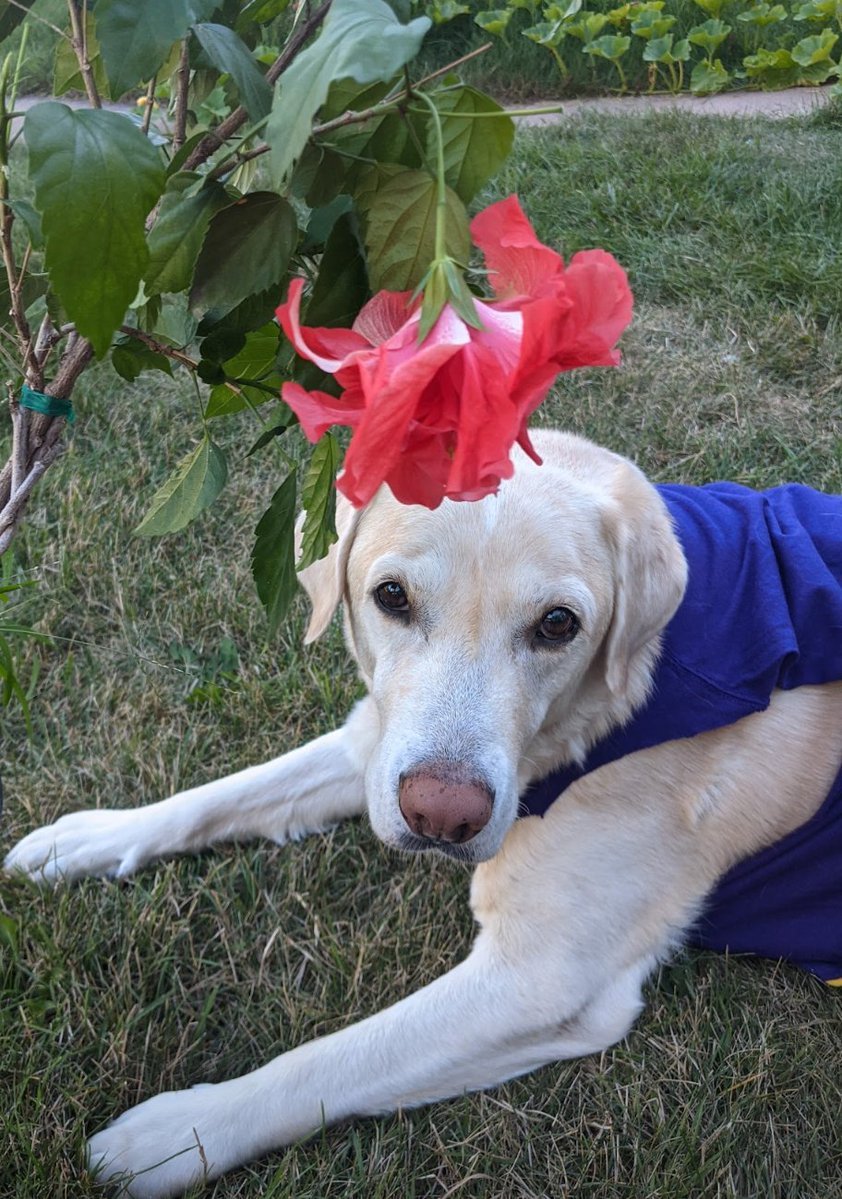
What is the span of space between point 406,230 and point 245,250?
0.57 ft

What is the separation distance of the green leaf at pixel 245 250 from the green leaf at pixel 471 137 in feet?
0.58

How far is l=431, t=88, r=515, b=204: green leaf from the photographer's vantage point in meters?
0.87

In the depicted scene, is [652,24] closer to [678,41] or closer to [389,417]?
[678,41]

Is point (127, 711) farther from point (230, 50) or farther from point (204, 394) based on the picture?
point (230, 50)

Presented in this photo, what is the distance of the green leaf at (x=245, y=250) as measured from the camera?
978mm

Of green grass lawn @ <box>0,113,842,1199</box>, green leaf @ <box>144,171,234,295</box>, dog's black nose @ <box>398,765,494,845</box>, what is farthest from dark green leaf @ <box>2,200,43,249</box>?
green grass lawn @ <box>0,113,842,1199</box>

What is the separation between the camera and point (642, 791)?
7.21 feet

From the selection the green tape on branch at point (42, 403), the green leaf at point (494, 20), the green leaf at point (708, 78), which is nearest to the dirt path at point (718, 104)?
the green leaf at point (708, 78)

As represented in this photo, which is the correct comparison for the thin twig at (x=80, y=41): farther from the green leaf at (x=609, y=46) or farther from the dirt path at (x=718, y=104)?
the green leaf at (x=609, y=46)

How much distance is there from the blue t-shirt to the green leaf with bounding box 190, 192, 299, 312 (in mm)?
1348

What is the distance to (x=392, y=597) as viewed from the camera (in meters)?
1.97

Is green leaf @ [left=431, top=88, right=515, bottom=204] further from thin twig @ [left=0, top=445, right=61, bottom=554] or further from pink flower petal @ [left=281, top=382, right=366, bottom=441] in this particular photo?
thin twig @ [left=0, top=445, right=61, bottom=554]

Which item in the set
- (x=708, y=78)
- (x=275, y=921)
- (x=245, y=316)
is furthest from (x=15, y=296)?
(x=708, y=78)

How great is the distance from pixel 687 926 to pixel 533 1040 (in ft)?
1.47
